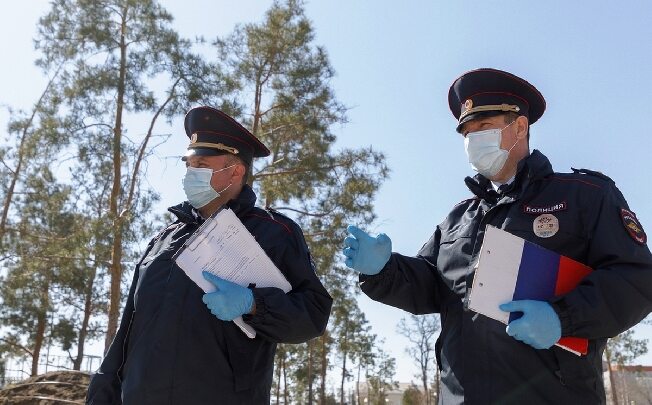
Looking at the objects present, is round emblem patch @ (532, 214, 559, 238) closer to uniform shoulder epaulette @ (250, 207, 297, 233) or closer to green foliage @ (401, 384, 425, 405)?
uniform shoulder epaulette @ (250, 207, 297, 233)

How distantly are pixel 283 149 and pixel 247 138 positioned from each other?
10.9 meters

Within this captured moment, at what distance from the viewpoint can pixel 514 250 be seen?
94.5 inches

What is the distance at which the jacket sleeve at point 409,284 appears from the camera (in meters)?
2.81

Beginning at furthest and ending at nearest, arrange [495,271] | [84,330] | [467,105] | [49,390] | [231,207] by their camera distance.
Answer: [84,330] < [49,390] < [231,207] < [467,105] < [495,271]

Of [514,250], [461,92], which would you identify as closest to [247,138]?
[461,92]

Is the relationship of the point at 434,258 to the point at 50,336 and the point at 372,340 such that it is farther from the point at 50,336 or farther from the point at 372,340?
the point at 372,340

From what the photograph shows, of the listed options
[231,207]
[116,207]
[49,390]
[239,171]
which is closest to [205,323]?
[231,207]

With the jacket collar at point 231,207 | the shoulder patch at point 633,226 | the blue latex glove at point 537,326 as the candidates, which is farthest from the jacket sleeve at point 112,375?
the shoulder patch at point 633,226

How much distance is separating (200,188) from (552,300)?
213 cm

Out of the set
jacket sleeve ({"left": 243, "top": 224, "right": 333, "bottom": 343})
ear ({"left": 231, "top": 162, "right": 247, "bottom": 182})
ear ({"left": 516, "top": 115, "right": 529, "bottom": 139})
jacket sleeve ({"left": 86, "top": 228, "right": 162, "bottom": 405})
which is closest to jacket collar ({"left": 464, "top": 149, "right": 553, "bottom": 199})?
ear ({"left": 516, "top": 115, "right": 529, "bottom": 139})

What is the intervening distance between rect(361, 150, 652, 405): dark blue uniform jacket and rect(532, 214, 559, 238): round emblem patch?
0.02 meters

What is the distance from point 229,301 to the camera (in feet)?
9.27

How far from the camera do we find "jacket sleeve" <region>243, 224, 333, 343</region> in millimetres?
2914

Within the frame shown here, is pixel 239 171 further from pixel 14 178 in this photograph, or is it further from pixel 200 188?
pixel 14 178
